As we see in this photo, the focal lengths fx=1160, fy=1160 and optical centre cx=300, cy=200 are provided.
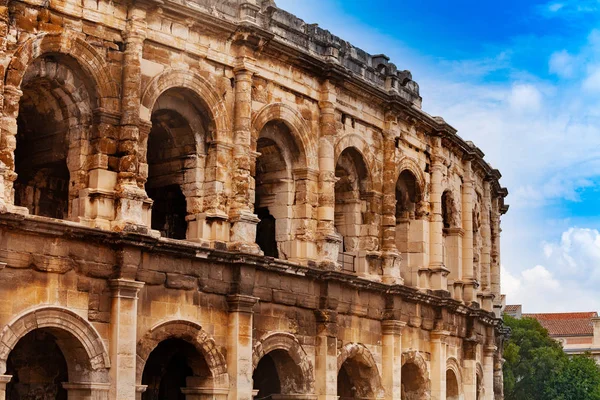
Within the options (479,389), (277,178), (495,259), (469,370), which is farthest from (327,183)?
(495,259)

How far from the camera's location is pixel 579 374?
48125mm

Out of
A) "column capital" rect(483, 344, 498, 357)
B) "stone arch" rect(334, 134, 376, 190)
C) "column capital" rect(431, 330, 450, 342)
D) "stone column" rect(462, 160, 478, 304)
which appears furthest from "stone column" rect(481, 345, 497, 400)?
"stone arch" rect(334, 134, 376, 190)

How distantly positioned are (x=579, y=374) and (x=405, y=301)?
25634mm

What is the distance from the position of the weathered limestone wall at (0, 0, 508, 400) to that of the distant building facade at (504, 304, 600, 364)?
4190 cm

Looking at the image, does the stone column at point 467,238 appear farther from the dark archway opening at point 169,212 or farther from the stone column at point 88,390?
the stone column at point 88,390

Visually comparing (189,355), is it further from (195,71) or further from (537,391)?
(537,391)

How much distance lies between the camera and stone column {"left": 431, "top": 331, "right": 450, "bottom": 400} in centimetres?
2609

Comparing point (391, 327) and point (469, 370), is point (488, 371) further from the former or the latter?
point (391, 327)

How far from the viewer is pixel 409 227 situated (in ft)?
87.2

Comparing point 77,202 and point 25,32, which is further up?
point 25,32

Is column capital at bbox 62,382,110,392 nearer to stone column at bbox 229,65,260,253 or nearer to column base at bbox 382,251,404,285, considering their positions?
stone column at bbox 229,65,260,253

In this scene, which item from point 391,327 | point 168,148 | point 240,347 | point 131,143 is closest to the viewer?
point 131,143

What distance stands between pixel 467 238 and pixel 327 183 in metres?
8.09

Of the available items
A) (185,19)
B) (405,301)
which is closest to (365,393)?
(405,301)
